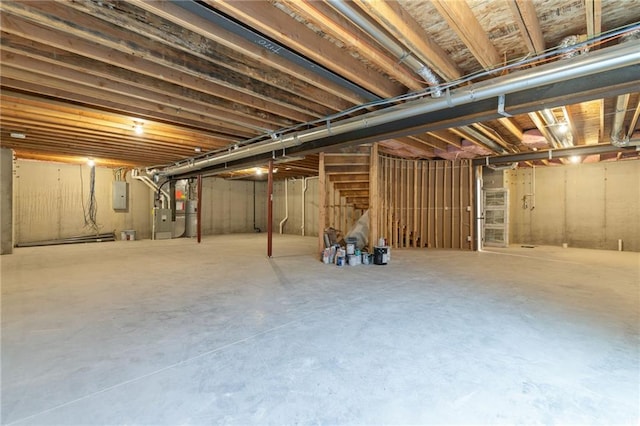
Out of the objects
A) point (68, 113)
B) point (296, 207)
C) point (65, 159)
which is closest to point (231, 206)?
point (296, 207)

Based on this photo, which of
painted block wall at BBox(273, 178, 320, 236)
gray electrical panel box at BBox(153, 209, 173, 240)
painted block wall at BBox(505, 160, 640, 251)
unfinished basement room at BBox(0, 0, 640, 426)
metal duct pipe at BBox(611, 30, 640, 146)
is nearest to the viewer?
unfinished basement room at BBox(0, 0, 640, 426)

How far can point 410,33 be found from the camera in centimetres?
246

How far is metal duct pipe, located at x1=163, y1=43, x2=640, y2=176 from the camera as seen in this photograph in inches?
90.5

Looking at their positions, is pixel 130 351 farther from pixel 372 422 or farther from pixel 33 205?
pixel 33 205

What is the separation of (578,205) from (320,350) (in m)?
9.95

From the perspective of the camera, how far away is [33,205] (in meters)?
8.72

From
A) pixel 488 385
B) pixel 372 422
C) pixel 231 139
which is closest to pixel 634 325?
pixel 488 385

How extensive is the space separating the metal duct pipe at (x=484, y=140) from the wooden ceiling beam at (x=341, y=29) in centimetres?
261

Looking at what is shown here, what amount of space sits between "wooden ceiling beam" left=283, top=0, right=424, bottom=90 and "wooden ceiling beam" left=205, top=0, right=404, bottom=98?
0.54 feet

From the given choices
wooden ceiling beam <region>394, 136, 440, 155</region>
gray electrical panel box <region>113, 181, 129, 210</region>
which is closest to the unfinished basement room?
wooden ceiling beam <region>394, 136, 440, 155</region>

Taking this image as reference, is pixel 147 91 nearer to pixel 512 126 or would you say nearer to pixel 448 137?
pixel 448 137

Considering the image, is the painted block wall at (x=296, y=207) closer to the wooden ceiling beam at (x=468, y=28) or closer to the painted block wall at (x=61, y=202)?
the painted block wall at (x=61, y=202)

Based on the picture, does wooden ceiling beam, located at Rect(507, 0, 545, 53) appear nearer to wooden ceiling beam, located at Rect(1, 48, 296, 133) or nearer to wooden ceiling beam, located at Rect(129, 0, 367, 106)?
wooden ceiling beam, located at Rect(129, 0, 367, 106)

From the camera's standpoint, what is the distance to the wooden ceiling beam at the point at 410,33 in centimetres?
216
